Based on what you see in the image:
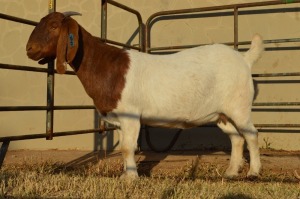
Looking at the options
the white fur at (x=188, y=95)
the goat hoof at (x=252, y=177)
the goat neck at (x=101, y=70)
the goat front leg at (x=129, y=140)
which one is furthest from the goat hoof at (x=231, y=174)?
the goat neck at (x=101, y=70)

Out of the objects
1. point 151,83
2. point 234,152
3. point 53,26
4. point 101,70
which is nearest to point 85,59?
point 101,70

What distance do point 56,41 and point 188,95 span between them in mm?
1392

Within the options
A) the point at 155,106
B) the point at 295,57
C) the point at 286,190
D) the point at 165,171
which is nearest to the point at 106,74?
the point at 155,106

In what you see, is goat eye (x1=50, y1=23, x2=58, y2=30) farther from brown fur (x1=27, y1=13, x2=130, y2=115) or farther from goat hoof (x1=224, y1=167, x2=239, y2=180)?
goat hoof (x1=224, y1=167, x2=239, y2=180)

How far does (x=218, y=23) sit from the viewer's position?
6363 millimetres

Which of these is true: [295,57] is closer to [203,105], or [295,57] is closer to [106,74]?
[203,105]

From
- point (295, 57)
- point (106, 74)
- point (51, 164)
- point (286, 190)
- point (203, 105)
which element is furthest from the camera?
point (295, 57)

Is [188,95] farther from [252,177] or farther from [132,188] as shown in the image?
[132,188]

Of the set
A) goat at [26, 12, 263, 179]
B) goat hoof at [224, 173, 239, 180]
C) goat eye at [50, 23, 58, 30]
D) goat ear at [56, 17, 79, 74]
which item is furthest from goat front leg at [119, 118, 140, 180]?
goat eye at [50, 23, 58, 30]

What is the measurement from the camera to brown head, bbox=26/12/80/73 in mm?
4008

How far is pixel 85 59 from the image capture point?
4164 millimetres

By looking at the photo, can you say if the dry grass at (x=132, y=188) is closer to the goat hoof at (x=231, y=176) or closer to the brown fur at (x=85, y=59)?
the goat hoof at (x=231, y=176)

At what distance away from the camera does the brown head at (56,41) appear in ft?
13.1

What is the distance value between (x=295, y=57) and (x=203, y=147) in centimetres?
183
